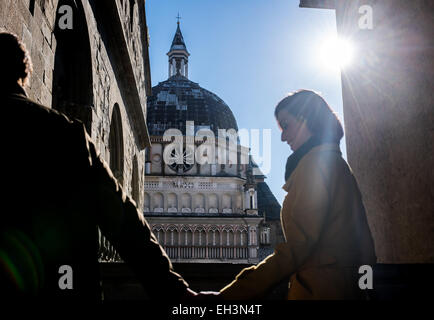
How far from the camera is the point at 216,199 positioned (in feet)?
167

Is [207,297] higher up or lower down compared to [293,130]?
lower down

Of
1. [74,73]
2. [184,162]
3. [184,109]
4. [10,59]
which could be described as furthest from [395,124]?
[184,109]

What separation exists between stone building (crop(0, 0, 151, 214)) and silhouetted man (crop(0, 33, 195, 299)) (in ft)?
6.73

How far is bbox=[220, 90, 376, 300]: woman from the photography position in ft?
7.37

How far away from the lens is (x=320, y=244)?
228cm

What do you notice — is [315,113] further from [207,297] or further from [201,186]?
[201,186]

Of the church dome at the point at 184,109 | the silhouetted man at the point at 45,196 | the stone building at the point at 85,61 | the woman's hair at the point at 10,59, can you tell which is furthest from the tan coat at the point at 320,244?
the church dome at the point at 184,109

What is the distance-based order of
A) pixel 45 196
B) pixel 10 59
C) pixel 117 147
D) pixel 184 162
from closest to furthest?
pixel 45 196, pixel 10 59, pixel 117 147, pixel 184 162

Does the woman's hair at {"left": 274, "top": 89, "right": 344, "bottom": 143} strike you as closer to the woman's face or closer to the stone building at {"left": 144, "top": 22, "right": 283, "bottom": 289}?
the woman's face

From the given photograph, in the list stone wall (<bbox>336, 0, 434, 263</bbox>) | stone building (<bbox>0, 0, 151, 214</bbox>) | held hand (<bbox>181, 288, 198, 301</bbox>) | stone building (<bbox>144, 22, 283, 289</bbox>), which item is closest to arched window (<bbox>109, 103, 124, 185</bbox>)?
stone building (<bbox>0, 0, 151, 214</bbox>)

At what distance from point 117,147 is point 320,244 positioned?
30.5 ft

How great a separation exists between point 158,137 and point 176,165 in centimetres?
364
